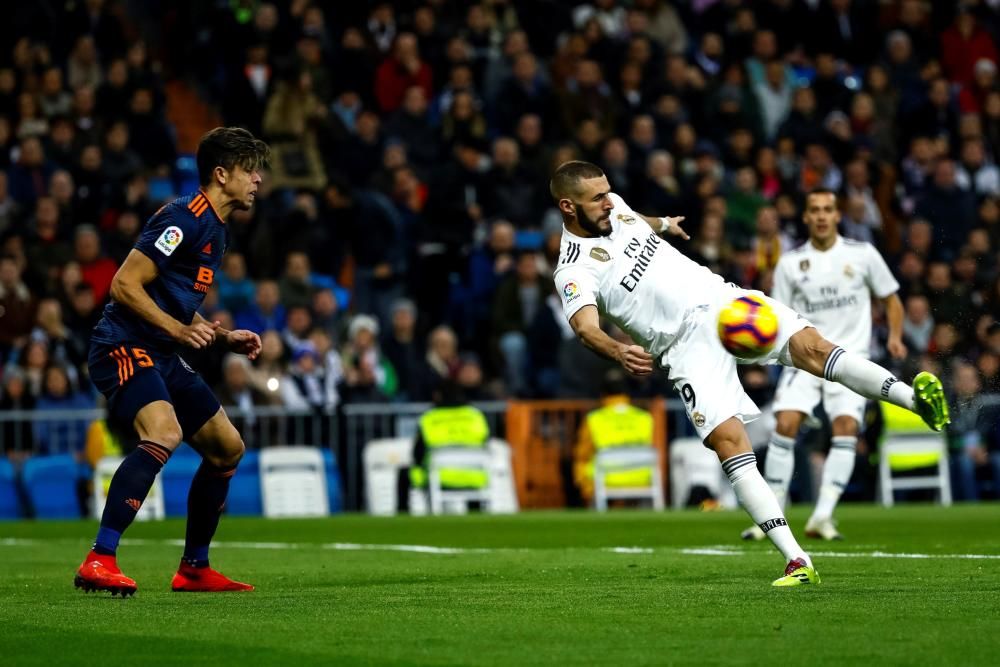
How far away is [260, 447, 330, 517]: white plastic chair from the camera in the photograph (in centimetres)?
2092

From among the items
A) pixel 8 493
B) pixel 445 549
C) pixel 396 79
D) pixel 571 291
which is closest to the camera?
pixel 571 291

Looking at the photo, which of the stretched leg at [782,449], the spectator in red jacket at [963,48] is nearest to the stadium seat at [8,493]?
the stretched leg at [782,449]

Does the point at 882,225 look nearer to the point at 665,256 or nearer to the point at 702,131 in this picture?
the point at 702,131

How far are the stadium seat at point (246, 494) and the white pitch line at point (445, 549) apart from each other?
456 cm

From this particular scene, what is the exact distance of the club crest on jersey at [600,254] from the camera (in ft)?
33.7

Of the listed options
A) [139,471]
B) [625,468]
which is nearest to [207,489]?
[139,471]

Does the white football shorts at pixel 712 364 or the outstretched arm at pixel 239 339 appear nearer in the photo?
the outstretched arm at pixel 239 339

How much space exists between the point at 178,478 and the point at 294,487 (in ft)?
4.31

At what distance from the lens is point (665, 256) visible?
1034 centimetres

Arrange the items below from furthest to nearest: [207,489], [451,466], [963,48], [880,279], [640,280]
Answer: [963,48] < [451,466] < [880,279] < [640,280] < [207,489]

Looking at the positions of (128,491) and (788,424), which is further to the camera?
(788,424)

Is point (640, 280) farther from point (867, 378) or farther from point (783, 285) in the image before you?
point (783, 285)

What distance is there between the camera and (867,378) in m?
9.70

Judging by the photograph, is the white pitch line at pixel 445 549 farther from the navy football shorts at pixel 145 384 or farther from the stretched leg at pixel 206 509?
the navy football shorts at pixel 145 384
